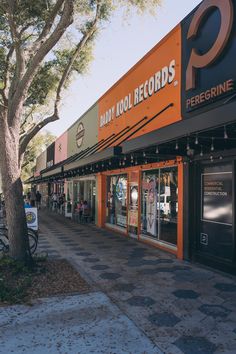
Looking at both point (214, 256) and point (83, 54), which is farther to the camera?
point (83, 54)

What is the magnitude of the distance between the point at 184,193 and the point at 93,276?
3.26 meters

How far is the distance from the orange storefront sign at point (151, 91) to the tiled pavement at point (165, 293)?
3.86 metres

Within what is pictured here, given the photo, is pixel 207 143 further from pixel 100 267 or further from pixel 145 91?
pixel 145 91

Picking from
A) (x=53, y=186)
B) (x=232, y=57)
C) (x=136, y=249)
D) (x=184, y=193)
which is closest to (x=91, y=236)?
(x=136, y=249)

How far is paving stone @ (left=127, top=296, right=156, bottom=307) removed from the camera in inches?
240

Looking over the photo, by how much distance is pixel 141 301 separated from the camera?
20.5 feet

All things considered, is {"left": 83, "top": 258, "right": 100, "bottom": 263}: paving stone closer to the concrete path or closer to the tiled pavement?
the tiled pavement

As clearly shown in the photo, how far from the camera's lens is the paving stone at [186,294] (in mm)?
6449

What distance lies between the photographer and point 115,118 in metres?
15.0

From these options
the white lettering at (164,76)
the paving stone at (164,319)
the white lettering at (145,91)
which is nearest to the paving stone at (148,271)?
the paving stone at (164,319)

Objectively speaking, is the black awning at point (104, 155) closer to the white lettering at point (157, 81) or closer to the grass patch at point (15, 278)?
the white lettering at point (157, 81)

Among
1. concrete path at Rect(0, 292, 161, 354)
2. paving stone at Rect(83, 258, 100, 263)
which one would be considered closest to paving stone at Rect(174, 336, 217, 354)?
concrete path at Rect(0, 292, 161, 354)

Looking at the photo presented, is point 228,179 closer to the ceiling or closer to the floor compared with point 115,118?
closer to the floor

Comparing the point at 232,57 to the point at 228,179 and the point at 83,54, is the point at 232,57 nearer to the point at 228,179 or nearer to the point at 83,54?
the point at 228,179
